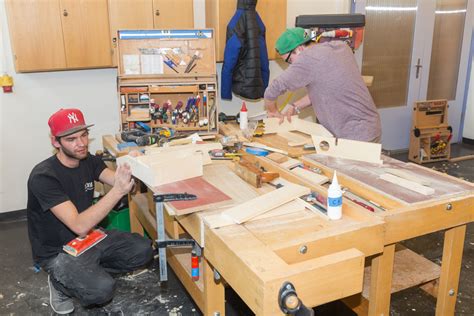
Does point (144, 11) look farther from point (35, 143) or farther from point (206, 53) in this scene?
point (35, 143)

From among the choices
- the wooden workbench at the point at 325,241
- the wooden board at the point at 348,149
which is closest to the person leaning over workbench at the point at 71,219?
the wooden workbench at the point at 325,241

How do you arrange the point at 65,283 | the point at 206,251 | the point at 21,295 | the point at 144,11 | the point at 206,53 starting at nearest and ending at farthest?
the point at 206,251, the point at 65,283, the point at 21,295, the point at 206,53, the point at 144,11

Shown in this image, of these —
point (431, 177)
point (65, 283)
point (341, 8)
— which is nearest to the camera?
point (431, 177)

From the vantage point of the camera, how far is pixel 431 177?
2.09m

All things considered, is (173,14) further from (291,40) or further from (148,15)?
(291,40)

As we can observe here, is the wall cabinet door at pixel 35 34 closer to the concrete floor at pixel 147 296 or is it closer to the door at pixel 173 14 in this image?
the door at pixel 173 14

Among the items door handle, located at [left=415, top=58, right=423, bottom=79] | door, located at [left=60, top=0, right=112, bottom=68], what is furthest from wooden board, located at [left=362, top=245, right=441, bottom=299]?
door handle, located at [left=415, top=58, right=423, bottom=79]

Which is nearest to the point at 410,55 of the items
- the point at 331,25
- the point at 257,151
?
the point at 331,25

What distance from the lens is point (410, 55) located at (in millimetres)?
5094

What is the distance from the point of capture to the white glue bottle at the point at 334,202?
5.42ft

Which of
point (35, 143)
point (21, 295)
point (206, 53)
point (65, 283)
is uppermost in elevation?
point (206, 53)

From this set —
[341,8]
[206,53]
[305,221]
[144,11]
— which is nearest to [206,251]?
[305,221]

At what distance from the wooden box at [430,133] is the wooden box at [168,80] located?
282 centimetres

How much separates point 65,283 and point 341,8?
368cm
